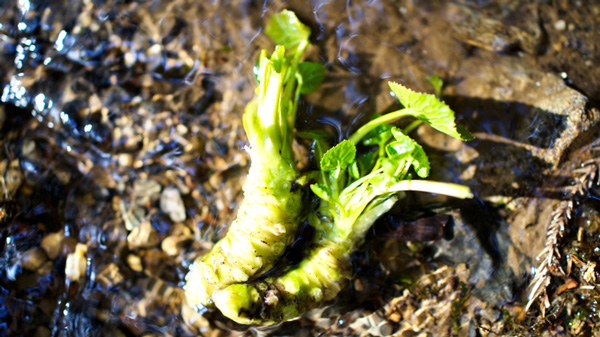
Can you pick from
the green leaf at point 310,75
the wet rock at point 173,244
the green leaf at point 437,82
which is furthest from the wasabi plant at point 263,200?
the green leaf at point 437,82

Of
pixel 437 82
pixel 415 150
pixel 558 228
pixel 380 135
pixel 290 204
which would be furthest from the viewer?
pixel 437 82

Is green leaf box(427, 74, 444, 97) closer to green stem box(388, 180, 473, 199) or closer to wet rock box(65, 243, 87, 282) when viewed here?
green stem box(388, 180, 473, 199)

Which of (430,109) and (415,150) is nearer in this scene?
(430,109)

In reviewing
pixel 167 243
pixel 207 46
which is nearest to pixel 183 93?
pixel 207 46

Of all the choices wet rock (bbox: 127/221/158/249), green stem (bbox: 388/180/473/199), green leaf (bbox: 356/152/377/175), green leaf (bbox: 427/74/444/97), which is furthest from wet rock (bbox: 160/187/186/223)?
green leaf (bbox: 427/74/444/97)

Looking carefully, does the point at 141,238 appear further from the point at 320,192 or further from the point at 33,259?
the point at 320,192

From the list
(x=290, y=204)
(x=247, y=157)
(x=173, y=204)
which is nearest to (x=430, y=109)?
(x=290, y=204)
